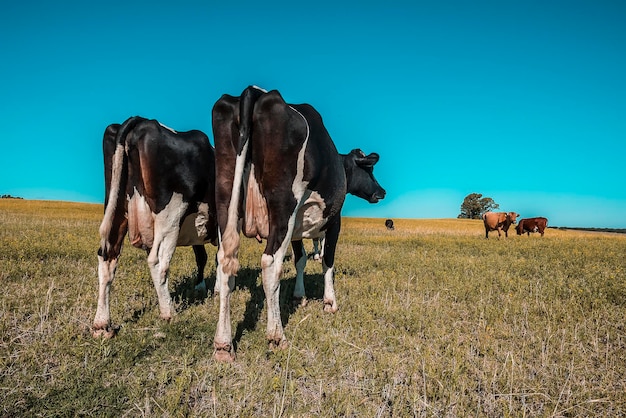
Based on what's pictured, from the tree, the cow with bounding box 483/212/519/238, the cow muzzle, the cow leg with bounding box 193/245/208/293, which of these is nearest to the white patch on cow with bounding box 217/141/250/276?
the cow leg with bounding box 193/245/208/293

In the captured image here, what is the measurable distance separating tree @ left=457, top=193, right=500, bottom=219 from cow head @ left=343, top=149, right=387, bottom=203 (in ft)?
379

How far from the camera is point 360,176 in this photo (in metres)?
9.02

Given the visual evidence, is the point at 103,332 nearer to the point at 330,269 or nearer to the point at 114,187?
the point at 114,187

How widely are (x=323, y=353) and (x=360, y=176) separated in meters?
5.19

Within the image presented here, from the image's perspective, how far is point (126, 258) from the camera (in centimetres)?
1059

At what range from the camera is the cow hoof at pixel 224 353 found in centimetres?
426

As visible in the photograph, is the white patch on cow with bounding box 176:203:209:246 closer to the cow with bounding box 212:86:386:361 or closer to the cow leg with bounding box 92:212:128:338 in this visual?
the cow leg with bounding box 92:212:128:338

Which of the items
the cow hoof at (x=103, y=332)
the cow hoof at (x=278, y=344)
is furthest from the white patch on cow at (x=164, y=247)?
the cow hoof at (x=278, y=344)

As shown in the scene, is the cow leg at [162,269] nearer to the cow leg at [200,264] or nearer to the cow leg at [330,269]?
the cow leg at [200,264]

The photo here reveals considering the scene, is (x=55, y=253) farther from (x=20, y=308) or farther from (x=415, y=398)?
(x=415, y=398)

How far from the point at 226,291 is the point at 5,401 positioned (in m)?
2.11

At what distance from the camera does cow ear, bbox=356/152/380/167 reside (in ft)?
29.0

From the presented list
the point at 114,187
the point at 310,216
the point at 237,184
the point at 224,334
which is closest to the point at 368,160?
the point at 310,216

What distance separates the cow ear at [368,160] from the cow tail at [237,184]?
4632mm
